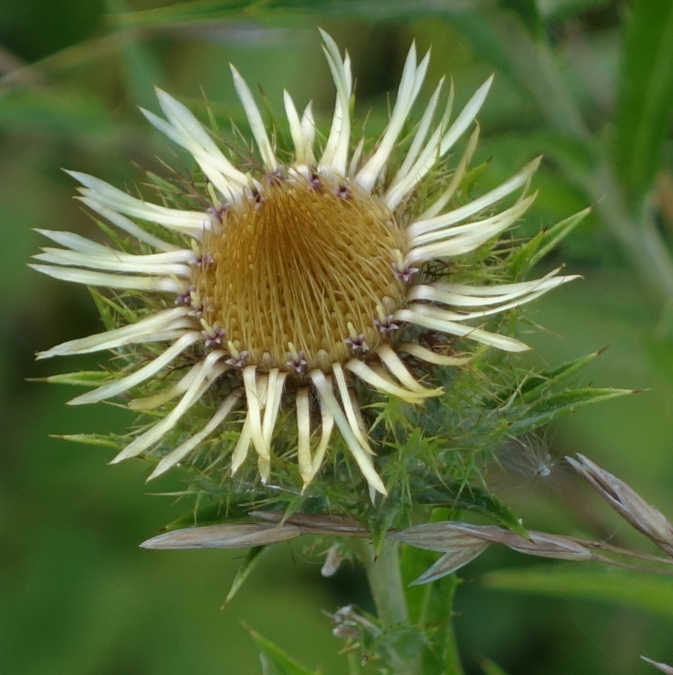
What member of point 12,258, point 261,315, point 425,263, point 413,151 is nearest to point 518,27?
point 413,151

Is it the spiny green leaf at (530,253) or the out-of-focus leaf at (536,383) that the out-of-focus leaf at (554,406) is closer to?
the out-of-focus leaf at (536,383)

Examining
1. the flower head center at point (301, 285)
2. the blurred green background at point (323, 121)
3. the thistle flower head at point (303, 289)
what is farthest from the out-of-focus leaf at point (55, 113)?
the flower head center at point (301, 285)

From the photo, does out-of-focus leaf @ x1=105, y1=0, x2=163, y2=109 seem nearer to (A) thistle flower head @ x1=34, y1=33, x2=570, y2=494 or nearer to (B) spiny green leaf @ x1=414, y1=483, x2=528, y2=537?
(A) thistle flower head @ x1=34, y1=33, x2=570, y2=494

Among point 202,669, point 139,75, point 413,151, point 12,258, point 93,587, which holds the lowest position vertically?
point 202,669

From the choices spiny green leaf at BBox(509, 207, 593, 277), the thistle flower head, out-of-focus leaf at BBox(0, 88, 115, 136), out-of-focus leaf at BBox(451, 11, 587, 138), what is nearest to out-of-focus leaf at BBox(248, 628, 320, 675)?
the thistle flower head

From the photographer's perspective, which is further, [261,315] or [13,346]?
[13,346]

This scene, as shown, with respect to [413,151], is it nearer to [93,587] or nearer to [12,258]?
[93,587]
